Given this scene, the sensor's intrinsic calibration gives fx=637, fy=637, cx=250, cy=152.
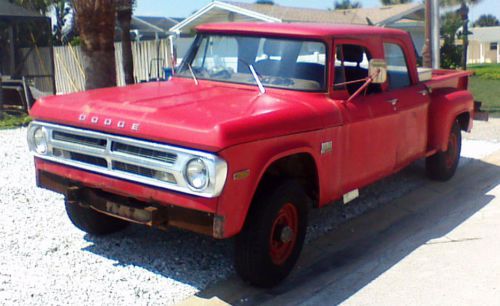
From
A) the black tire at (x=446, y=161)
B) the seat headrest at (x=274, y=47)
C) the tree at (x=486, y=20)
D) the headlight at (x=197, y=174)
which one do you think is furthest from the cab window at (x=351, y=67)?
the tree at (x=486, y=20)

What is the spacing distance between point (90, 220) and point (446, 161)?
4563mm

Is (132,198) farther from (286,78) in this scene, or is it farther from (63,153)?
(286,78)

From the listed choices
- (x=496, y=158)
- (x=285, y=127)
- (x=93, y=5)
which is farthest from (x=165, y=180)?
(x=496, y=158)

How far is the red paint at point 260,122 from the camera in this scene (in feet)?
13.8

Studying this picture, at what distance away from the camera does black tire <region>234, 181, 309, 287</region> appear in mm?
4508

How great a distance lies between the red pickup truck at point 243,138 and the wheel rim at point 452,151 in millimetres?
1532

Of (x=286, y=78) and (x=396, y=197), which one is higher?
(x=286, y=78)

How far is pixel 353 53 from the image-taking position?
236 inches

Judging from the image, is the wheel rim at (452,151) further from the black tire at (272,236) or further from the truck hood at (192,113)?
the black tire at (272,236)

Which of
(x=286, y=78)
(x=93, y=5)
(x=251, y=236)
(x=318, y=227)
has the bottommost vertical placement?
(x=318, y=227)

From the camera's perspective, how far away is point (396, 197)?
24.4ft

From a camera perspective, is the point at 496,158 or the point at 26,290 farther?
the point at 496,158

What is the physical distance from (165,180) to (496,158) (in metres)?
6.63

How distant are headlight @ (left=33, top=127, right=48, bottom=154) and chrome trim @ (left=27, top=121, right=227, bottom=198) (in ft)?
0.11
